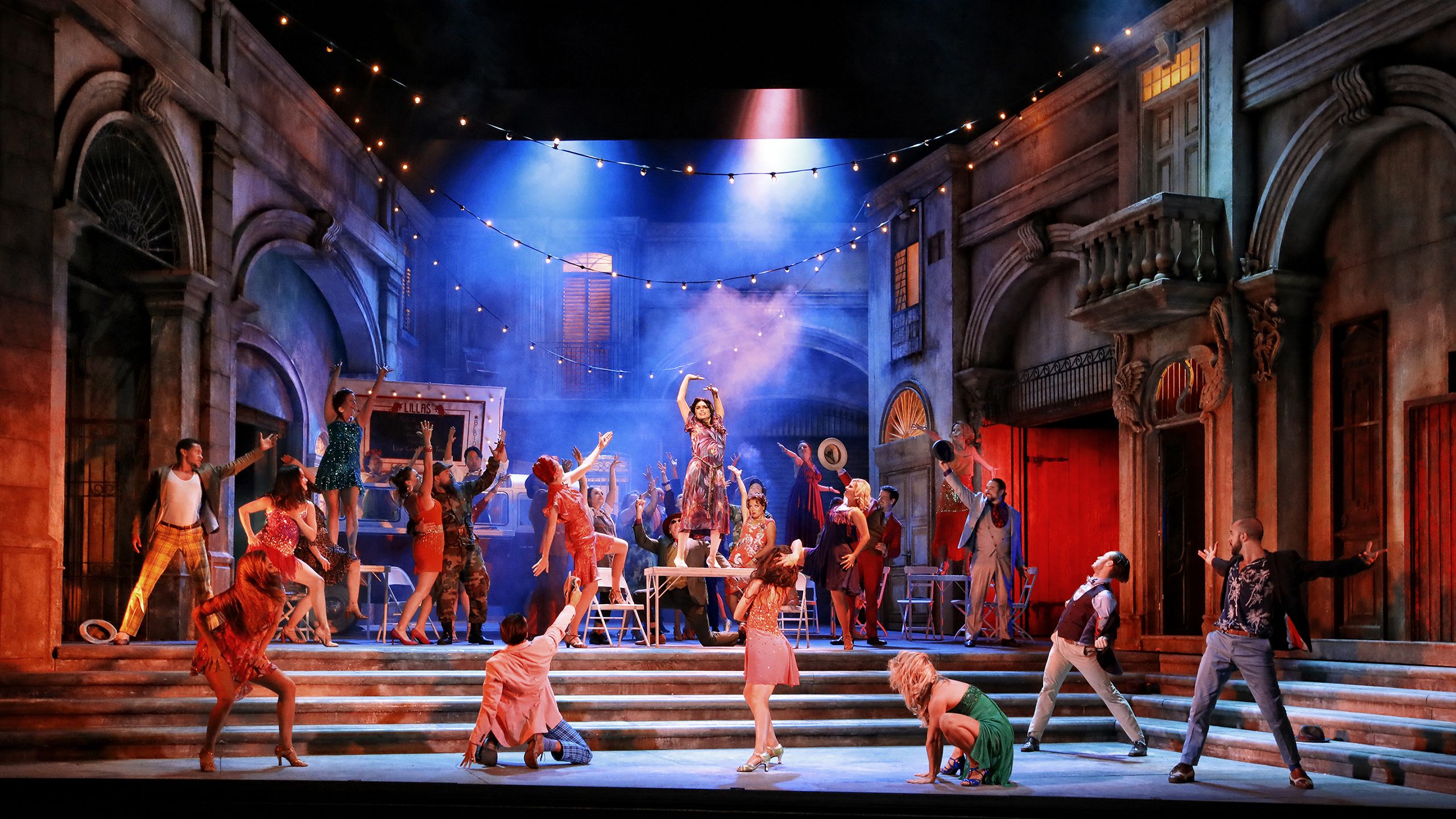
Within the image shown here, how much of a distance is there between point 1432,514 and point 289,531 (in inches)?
354

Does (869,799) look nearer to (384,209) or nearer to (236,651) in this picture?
(236,651)

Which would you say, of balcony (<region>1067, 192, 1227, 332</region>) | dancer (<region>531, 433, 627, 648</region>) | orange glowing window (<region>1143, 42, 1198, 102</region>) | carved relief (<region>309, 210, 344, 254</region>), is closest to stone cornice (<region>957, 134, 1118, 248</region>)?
orange glowing window (<region>1143, 42, 1198, 102</region>)

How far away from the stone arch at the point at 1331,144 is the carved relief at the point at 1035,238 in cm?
349

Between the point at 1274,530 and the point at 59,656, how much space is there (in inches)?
401

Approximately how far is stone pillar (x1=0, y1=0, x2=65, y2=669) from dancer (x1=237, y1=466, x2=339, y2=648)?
58.3 inches

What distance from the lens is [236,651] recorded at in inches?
293

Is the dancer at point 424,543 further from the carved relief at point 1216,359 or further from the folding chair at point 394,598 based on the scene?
the carved relief at point 1216,359

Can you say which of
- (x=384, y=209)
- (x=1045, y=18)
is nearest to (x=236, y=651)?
(x=1045, y=18)

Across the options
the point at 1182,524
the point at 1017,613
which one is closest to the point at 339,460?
the point at 1017,613

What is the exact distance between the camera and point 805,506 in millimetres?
12805

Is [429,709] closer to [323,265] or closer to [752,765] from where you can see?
[752,765]

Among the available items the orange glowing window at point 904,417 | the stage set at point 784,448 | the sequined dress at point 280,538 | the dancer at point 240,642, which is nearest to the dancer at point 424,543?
the stage set at point 784,448

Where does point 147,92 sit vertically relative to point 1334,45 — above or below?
below

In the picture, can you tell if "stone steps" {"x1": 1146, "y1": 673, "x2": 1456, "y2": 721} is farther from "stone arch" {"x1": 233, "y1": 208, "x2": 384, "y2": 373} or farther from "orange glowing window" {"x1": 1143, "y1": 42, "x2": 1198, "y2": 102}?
"stone arch" {"x1": 233, "y1": 208, "x2": 384, "y2": 373}
